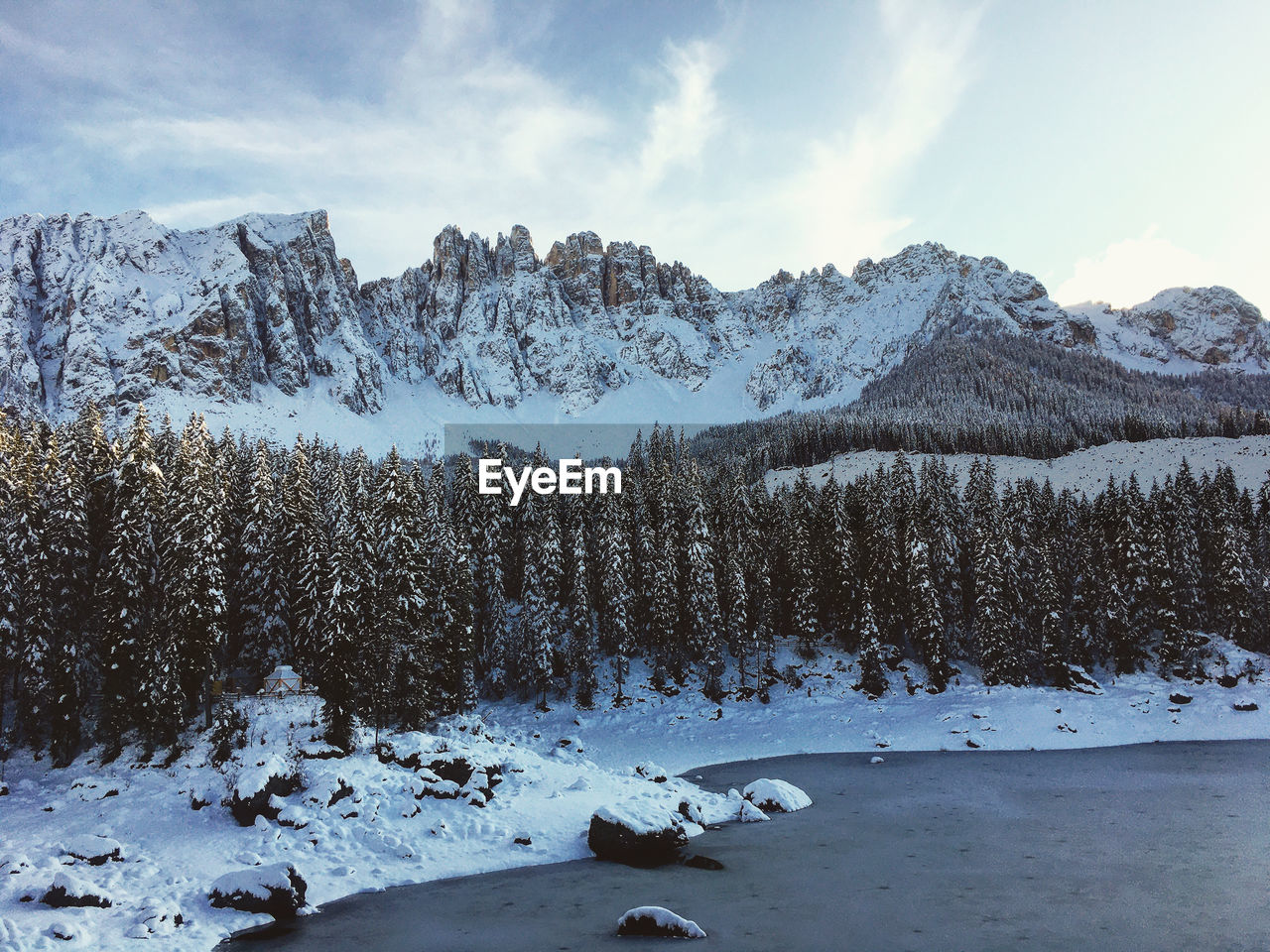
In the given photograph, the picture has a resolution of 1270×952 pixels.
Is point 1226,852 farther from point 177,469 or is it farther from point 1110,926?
point 177,469

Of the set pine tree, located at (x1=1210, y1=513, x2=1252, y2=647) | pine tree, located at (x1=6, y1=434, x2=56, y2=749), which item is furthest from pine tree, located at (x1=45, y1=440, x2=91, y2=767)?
pine tree, located at (x1=1210, y1=513, x2=1252, y2=647)

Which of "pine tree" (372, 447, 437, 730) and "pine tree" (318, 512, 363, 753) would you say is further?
"pine tree" (372, 447, 437, 730)

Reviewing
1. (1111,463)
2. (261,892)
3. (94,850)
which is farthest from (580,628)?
(1111,463)

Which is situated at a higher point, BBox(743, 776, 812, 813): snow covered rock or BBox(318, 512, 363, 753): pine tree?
BBox(318, 512, 363, 753): pine tree

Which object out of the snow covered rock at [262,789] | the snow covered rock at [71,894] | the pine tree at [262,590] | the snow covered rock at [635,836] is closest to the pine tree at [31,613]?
the pine tree at [262,590]

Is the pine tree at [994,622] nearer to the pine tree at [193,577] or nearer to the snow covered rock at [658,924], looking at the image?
the snow covered rock at [658,924]

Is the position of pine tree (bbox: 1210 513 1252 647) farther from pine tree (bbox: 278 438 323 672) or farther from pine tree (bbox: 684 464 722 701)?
pine tree (bbox: 278 438 323 672)

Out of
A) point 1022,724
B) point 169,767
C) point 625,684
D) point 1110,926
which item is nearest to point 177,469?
point 169,767
